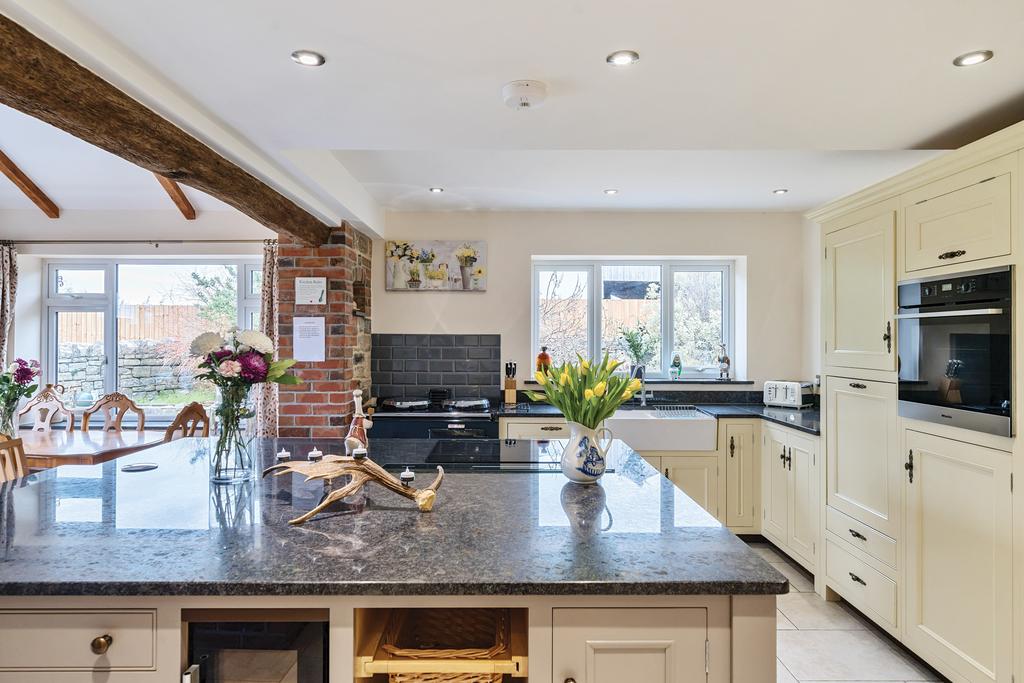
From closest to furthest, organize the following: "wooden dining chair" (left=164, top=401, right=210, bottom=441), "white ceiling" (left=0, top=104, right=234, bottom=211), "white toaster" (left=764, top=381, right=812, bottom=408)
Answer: "white ceiling" (left=0, top=104, right=234, bottom=211), "wooden dining chair" (left=164, top=401, right=210, bottom=441), "white toaster" (left=764, top=381, right=812, bottom=408)

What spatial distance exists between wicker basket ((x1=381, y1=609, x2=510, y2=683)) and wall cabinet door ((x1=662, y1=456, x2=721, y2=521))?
104 inches

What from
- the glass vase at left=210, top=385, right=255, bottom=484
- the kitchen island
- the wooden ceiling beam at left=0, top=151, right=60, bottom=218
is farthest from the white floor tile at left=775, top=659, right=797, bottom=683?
the wooden ceiling beam at left=0, top=151, right=60, bottom=218

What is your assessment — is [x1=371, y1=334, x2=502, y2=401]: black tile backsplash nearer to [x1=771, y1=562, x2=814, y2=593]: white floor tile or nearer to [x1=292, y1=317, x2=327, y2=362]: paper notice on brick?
[x1=292, y1=317, x2=327, y2=362]: paper notice on brick

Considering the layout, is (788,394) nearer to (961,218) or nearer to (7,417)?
(961,218)

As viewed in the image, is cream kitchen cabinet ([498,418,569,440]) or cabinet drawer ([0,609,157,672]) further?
cream kitchen cabinet ([498,418,569,440])

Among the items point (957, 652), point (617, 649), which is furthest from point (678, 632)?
point (957, 652)

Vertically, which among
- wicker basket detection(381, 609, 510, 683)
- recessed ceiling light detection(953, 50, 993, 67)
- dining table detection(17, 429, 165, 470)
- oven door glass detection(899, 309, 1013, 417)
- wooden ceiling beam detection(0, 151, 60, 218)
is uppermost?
wooden ceiling beam detection(0, 151, 60, 218)

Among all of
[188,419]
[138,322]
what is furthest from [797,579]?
[138,322]

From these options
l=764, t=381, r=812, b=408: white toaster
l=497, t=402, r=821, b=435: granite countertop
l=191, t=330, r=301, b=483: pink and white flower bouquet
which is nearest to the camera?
l=191, t=330, r=301, b=483: pink and white flower bouquet

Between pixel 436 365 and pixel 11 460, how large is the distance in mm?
2519

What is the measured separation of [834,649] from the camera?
2480 millimetres

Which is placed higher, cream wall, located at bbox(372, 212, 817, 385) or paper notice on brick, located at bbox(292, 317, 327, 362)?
cream wall, located at bbox(372, 212, 817, 385)

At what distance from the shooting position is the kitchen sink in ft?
12.1

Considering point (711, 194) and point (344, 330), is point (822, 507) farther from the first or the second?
→ point (344, 330)
